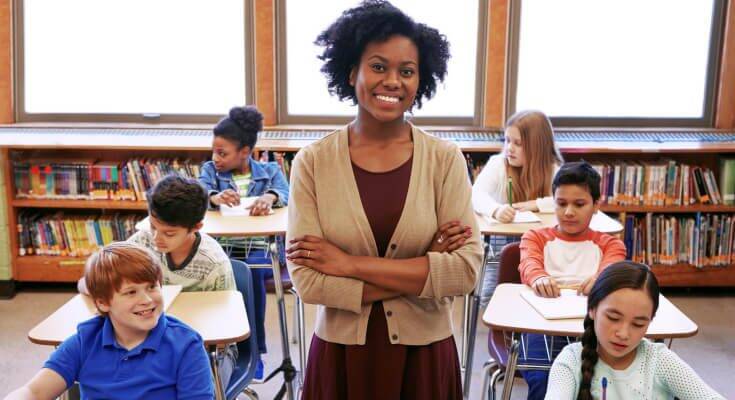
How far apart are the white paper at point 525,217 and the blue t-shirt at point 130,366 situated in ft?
6.02

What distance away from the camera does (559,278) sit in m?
2.74

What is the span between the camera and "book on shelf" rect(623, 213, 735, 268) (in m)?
4.55

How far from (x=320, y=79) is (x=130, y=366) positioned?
310 centimetres

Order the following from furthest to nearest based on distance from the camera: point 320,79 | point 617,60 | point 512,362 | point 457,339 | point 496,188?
point 617,60, point 320,79, point 457,339, point 496,188, point 512,362

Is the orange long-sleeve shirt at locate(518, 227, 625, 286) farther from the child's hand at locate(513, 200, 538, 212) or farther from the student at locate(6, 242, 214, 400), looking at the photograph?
the student at locate(6, 242, 214, 400)

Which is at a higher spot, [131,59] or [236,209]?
[131,59]

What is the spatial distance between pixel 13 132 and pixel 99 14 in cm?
88

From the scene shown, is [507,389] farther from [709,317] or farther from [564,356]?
[709,317]

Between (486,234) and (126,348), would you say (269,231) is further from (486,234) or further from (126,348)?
(126,348)

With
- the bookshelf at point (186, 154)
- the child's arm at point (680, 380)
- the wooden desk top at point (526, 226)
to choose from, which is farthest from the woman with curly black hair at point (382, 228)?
the bookshelf at point (186, 154)

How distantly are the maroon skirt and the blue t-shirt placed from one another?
0.32m

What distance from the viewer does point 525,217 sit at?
3.47 m

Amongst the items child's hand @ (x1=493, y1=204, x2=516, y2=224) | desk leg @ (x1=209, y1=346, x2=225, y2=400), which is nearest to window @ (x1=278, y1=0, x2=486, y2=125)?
child's hand @ (x1=493, y1=204, x2=516, y2=224)

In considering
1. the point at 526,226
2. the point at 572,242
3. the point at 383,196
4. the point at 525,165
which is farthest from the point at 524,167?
the point at 383,196
